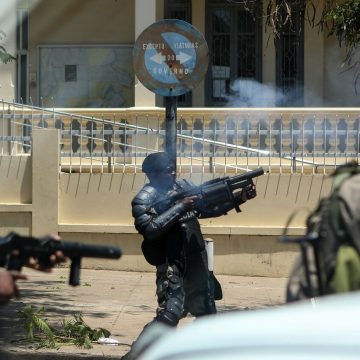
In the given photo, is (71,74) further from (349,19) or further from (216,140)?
(349,19)

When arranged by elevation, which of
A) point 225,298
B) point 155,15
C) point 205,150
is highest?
point 155,15

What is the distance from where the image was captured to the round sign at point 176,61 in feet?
27.1

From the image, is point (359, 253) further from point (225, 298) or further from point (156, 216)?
point (225, 298)

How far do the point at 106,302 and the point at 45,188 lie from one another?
8.53 ft

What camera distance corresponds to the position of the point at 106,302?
10016mm

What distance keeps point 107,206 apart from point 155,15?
3670 mm

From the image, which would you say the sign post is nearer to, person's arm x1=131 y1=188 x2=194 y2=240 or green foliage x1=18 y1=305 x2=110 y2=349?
person's arm x1=131 y1=188 x2=194 y2=240

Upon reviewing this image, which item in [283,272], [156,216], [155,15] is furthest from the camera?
[155,15]

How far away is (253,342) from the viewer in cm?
181

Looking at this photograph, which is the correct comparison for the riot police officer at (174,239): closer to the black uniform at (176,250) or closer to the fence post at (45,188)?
the black uniform at (176,250)

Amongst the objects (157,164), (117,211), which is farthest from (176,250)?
(117,211)

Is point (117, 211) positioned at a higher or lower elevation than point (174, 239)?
lower

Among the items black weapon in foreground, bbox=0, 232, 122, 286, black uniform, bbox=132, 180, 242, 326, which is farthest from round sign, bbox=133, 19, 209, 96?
black weapon in foreground, bbox=0, 232, 122, 286

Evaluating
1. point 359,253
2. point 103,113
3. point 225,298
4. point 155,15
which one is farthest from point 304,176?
point 359,253
